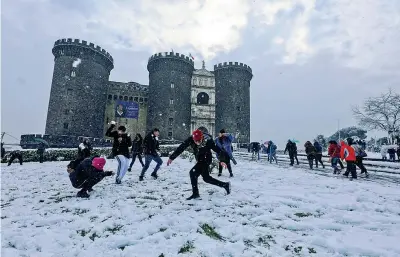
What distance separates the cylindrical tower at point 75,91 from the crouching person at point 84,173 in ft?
108

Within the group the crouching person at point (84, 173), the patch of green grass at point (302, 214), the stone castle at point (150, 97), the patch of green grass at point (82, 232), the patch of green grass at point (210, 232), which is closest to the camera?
the patch of green grass at point (210, 232)

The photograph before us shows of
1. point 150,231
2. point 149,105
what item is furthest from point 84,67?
point 150,231

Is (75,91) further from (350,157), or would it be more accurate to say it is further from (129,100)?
(350,157)

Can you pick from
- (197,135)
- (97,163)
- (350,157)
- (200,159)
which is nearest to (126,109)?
(97,163)

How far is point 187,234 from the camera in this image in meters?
3.42

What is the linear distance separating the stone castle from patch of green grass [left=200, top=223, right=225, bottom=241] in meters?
36.0

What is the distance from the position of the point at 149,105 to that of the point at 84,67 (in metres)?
11.6

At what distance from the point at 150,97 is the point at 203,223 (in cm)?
4029

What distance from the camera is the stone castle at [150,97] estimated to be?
1412 inches

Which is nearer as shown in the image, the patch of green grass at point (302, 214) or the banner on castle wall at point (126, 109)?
the patch of green grass at point (302, 214)

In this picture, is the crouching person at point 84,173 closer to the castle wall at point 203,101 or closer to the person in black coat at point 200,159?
the person in black coat at point 200,159

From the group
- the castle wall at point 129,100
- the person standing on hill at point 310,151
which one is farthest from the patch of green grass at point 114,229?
the castle wall at point 129,100

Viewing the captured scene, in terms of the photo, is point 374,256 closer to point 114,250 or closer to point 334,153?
point 114,250

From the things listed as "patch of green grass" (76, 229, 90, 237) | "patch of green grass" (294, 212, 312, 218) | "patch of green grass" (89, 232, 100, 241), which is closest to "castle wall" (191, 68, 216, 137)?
"patch of green grass" (294, 212, 312, 218)
